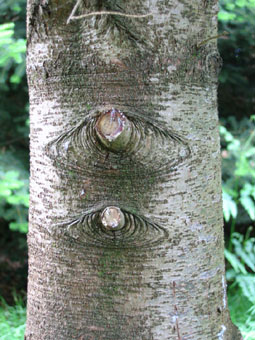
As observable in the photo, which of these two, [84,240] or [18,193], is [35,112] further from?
[18,193]

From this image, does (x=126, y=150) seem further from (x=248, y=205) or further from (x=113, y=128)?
(x=248, y=205)

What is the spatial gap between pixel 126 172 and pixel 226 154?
8.77 feet

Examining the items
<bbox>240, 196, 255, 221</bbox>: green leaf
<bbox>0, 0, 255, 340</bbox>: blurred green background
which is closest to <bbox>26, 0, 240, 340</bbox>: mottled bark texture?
<bbox>0, 0, 255, 340</bbox>: blurred green background

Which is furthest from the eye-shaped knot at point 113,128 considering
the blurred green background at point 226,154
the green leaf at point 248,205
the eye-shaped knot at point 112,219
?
the green leaf at point 248,205

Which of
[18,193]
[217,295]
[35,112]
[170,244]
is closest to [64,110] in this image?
[35,112]

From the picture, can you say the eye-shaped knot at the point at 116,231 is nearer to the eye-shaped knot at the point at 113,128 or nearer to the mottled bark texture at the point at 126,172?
the mottled bark texture at the point at 126,172

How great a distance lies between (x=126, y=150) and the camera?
2.84ft

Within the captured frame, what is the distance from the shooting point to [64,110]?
951 millimetres

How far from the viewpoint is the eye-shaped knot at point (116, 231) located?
0.90m

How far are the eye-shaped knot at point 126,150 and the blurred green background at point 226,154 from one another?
1.62 m

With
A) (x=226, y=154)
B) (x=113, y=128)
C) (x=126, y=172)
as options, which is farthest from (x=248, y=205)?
(x=113, y=128)

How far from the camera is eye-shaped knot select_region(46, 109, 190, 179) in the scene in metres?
0.86

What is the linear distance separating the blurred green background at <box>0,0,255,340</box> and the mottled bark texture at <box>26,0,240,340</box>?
152 centimetres

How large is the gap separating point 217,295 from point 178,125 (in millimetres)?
473
